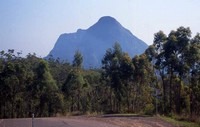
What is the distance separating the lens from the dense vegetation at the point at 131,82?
2955 centimetres

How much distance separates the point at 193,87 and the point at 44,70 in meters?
14.5

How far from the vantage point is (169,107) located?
31891 millimetres

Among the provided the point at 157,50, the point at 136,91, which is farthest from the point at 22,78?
the point at 157,50

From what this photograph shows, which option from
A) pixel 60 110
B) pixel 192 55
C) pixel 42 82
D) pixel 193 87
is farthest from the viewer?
pixel 60 110

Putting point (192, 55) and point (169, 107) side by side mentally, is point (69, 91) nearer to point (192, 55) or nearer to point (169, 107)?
point (169, 107)

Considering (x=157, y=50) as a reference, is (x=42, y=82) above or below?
below

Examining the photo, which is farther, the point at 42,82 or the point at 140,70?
the point at 42,82

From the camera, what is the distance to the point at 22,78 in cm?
3791

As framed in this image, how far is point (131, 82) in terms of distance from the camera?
119 feet

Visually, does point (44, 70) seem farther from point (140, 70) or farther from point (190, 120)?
point (190, 120)

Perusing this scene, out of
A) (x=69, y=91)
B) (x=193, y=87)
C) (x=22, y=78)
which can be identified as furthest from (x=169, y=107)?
(x=22, y=78)

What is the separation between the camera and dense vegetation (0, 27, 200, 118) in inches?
1163

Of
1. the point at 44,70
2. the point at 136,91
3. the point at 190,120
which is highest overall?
the point at 44,70

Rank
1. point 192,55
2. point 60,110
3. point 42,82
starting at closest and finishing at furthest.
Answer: point 192,55
point 42,82
point 60,110
